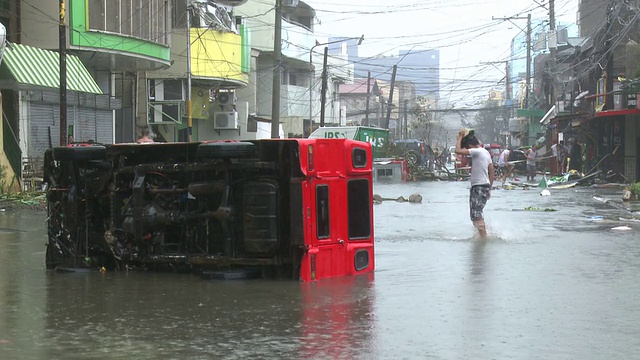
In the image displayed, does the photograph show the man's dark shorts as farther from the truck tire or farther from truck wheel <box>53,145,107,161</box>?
the truck tire

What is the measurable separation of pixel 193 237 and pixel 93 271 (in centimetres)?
135

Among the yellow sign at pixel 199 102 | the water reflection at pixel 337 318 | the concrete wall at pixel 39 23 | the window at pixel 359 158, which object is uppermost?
the concrete wall at pixel 39 23

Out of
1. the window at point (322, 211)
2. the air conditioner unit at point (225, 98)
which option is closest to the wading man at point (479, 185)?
the window at point (322, 211)

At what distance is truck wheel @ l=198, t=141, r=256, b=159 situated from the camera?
26.4 ft

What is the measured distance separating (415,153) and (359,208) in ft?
122

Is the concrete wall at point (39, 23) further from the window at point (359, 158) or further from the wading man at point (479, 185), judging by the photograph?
the window at point (359, 158)

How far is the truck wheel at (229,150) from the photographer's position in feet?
26.4

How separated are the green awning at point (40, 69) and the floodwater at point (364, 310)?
35.0ft

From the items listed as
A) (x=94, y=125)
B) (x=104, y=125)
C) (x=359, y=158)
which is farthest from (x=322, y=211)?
(x=104, y=125)

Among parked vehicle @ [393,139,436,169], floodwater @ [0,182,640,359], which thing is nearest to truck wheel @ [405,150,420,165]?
parked vehicle @ [393,139,436,169]

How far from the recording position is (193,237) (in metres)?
8.59

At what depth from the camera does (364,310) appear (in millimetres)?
7039

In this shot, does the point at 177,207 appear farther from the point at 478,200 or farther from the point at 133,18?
the point at 133,18

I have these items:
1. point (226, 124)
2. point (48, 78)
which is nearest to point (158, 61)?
point (48, 78)
